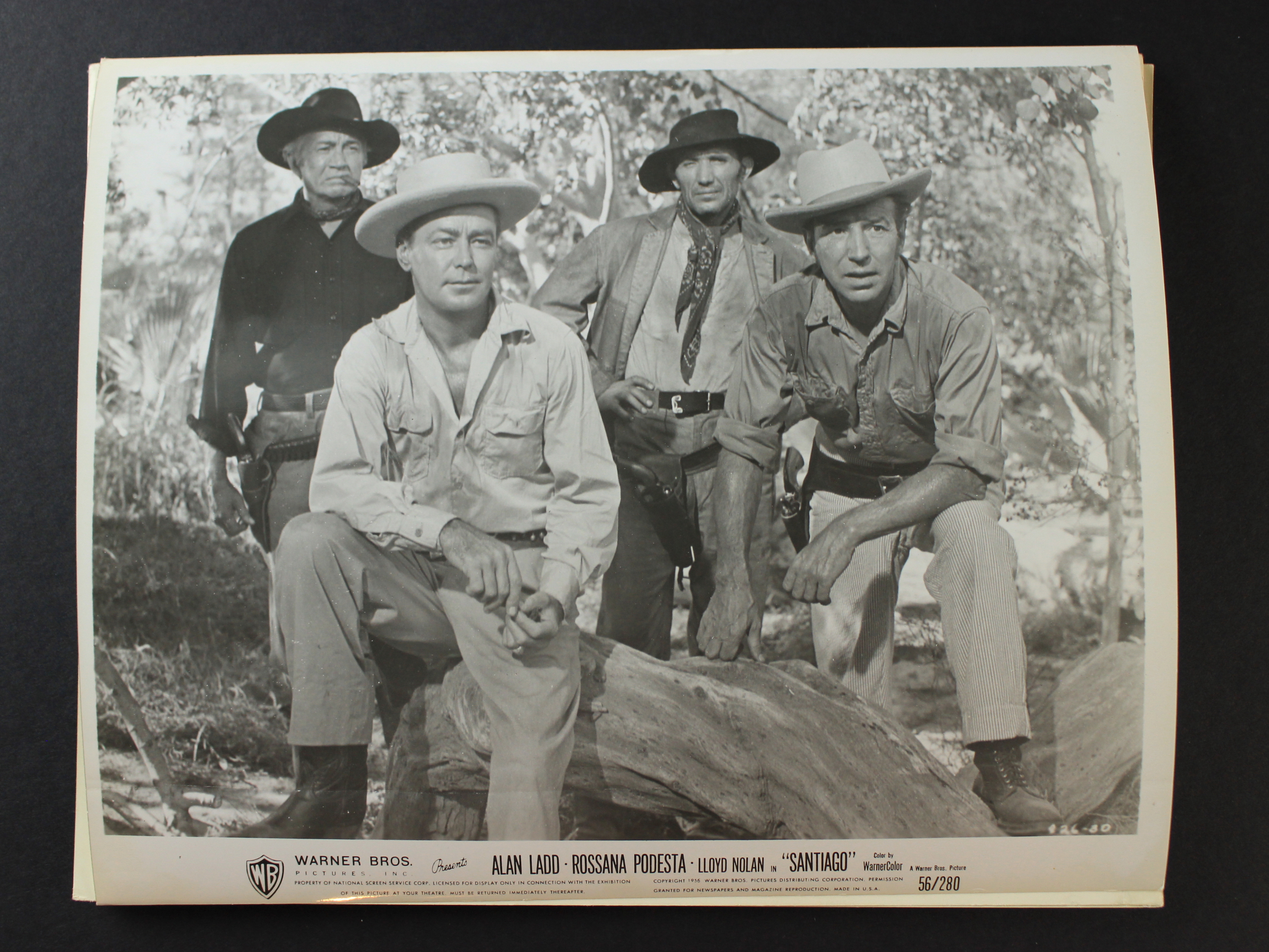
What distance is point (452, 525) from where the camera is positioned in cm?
206

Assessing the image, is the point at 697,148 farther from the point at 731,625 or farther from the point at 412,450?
the point at 731,625

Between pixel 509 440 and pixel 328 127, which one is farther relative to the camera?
pixel 328 127

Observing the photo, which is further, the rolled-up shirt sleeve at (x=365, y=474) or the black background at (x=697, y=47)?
the black background at (x=697, y=47)

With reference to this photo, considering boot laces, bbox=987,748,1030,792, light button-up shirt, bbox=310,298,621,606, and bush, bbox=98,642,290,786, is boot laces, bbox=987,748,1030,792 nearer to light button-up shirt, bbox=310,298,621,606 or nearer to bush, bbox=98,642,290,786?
light button-up shirt, bbox=310,298,621,606

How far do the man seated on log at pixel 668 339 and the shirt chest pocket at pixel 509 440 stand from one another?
196mm

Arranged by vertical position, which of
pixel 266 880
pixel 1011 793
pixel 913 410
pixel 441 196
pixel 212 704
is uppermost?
pixel 441 196

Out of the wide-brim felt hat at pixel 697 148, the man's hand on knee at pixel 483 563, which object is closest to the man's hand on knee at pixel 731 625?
the man's hand on knee at pixel 483 563

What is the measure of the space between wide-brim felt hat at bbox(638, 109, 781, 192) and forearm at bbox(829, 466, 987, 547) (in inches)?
35.9

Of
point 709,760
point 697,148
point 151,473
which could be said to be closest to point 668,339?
point 697,148

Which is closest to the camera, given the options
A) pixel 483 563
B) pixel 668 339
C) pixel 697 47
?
pixel 483 563

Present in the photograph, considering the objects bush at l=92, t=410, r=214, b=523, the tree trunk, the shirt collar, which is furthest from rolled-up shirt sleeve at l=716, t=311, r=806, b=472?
bush at l=92, t=410, r=214, b=523

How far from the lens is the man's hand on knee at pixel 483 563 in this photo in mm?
2053

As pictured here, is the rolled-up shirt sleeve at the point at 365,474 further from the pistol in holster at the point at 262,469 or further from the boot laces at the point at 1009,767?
the boot laces at the point at 1009,767

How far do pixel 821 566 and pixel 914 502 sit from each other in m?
0.29
